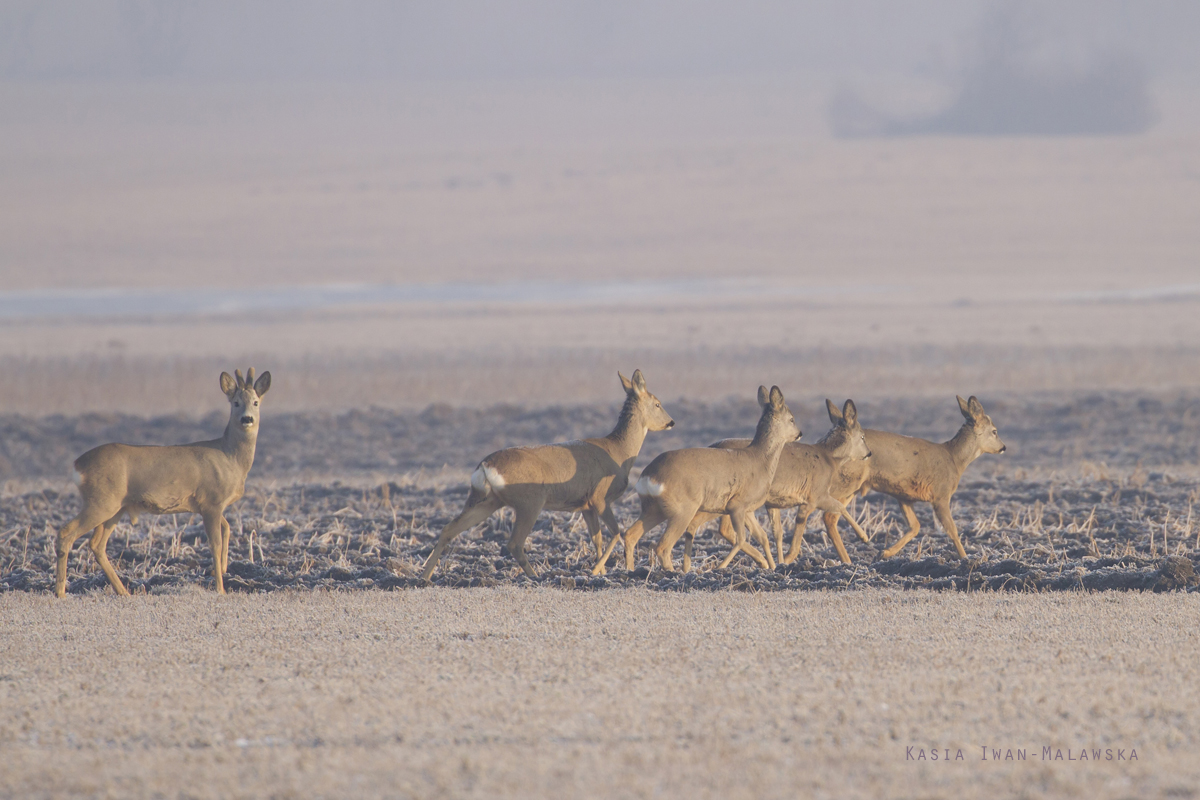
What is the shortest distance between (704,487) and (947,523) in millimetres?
2393

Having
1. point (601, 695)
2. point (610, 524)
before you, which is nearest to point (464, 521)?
point (610, 524)

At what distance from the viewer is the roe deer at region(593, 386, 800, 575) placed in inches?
479

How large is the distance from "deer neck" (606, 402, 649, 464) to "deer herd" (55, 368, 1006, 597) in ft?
0.04

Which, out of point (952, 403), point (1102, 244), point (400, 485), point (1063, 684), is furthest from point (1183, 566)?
point (1102, 244)

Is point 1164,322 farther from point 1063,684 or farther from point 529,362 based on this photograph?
point 1063,684

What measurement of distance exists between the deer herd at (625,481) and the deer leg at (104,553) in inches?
0.5

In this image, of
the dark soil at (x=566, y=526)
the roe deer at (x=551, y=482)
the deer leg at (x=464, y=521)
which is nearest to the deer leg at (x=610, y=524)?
the roe deer at (x=551, y=482)

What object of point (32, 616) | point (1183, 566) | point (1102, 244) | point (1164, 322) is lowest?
point (32, 616)

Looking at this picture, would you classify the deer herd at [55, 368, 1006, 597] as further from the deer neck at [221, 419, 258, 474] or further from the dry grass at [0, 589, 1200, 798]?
the dry grass at [0, 589, 1200, 798]

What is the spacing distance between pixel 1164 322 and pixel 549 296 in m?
37.1

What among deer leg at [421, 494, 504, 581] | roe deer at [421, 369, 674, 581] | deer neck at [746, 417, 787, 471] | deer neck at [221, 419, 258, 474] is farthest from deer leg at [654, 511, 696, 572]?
deer neck at [221, 419, 258, 474]

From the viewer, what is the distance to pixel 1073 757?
6.50 metres

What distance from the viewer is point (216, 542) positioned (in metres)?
11.8

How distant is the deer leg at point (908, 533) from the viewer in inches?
511
